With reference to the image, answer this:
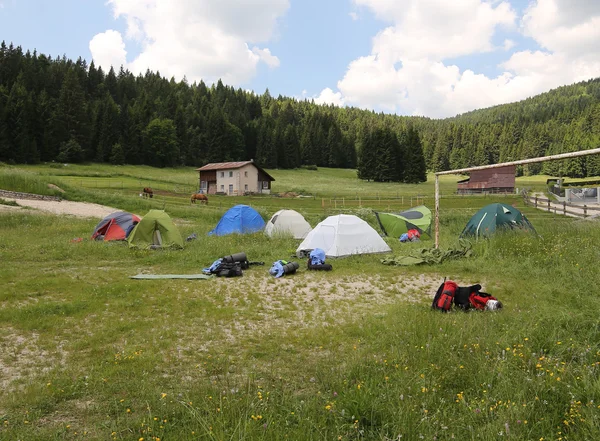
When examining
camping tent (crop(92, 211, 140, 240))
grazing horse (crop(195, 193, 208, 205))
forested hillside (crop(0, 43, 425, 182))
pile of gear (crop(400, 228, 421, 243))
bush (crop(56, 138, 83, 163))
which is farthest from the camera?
forested hillside (crop(0, 43, 425, 182))

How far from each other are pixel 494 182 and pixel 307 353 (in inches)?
2820

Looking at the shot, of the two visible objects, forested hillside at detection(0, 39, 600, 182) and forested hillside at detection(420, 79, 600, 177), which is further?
forested hillside at detection(420, 79, 600, 177)

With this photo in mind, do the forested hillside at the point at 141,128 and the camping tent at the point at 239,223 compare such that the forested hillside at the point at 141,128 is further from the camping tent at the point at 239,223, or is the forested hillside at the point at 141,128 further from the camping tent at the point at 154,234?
the camping tent at the point at 154,234

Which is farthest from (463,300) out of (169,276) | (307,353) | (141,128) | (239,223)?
(141,128)

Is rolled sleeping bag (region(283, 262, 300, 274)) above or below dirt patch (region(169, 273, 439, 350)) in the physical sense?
above

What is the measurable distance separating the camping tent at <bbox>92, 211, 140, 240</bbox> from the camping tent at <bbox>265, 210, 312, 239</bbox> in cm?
611

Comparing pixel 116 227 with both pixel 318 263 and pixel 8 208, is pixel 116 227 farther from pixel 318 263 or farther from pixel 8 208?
pixel 8 208

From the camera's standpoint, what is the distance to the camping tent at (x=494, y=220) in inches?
612

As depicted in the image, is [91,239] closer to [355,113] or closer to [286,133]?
[286,133]

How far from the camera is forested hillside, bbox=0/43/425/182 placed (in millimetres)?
69438

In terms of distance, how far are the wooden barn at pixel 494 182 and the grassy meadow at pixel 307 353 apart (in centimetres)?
6057

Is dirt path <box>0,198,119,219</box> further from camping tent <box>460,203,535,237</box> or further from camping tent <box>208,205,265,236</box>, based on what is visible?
camping tent <box>460,203,535,237</box>

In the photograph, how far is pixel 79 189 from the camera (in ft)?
117

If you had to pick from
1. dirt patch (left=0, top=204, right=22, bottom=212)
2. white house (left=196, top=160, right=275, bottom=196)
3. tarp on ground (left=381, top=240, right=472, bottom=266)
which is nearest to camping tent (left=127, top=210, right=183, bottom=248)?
tarp on ground (left=381, top=240, right=472, bottom=266)
